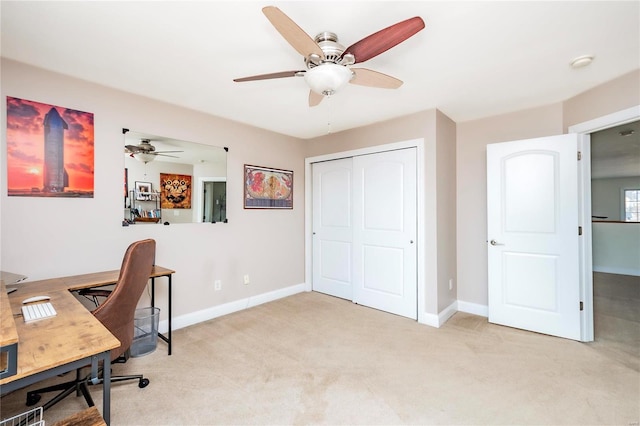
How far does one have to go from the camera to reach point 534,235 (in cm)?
289

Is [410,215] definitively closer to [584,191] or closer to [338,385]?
[584,191]

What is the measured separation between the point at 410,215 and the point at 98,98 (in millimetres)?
3235

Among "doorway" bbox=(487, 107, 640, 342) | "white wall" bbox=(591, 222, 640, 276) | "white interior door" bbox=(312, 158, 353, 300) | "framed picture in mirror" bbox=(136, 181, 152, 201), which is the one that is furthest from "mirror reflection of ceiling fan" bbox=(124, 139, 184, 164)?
"white wall" bbox=(591, 222, 640, 276)

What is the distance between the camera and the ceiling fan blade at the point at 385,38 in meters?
1.34

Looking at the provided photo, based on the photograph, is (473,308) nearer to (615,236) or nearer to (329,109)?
(329,109)

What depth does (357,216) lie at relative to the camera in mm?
3740

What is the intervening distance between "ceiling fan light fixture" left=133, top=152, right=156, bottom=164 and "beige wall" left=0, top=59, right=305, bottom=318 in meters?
0.13

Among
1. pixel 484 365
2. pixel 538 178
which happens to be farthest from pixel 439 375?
pixel 538 178

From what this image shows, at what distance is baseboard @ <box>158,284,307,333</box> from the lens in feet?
9.65

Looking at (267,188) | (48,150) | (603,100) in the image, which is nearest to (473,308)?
(603,100)

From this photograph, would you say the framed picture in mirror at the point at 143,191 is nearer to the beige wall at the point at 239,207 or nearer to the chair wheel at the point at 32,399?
the beige wall at the point at 239,207

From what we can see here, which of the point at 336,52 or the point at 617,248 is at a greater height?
the point at 336,52

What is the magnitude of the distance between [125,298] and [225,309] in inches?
67.1

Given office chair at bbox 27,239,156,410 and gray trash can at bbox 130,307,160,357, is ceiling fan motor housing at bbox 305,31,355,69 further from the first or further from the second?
gray trash can at bbox 130,307,160,357
